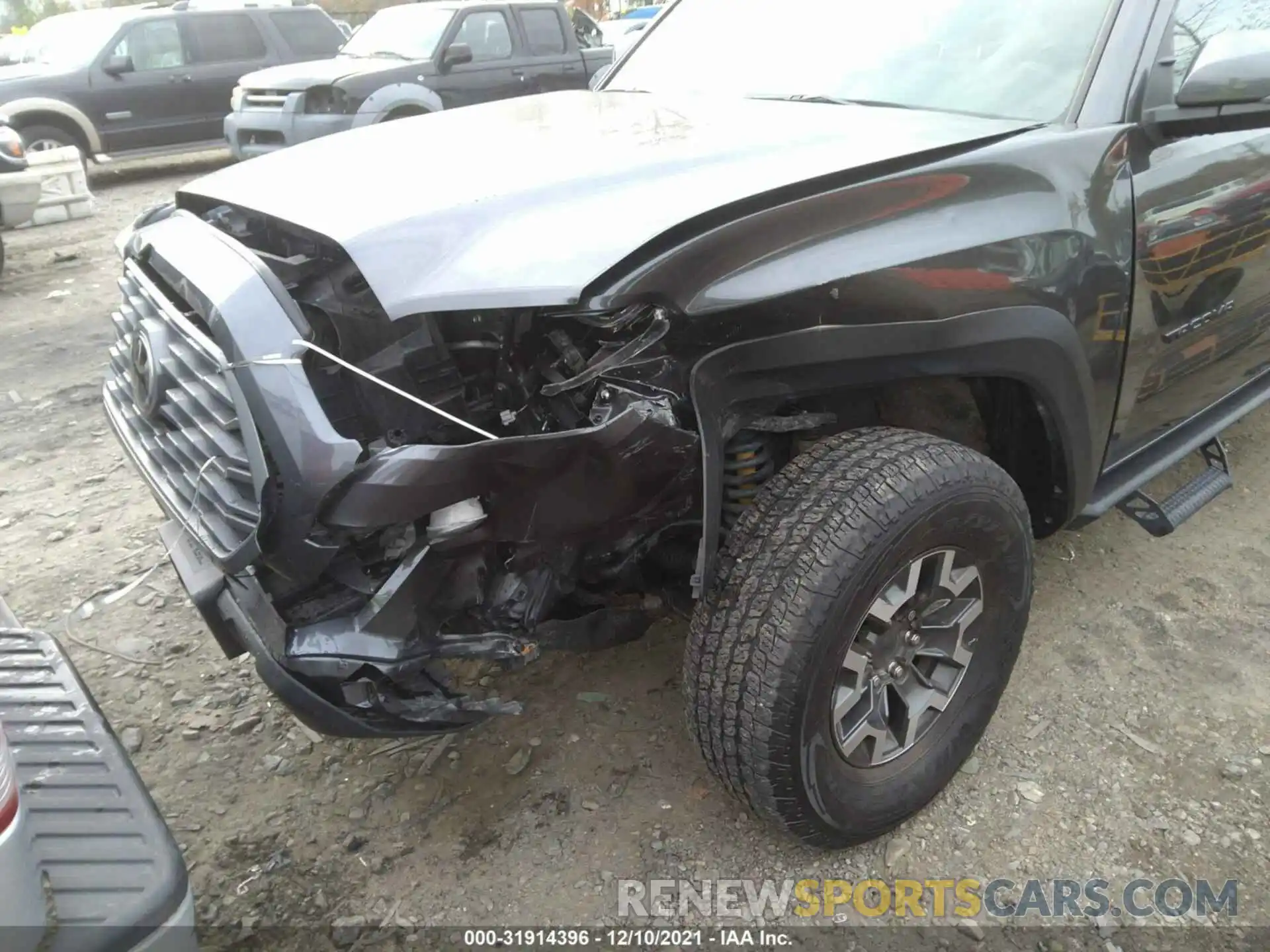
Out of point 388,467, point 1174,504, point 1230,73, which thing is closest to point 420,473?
point 388,467

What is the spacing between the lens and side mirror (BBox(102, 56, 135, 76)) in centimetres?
969

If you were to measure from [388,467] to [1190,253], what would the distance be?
2039mm

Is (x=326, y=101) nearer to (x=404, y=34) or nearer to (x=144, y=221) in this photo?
(x=404, y=34)

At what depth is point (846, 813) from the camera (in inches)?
76.4

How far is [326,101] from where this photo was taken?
315 inches

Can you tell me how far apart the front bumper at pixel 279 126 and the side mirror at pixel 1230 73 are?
22.9ft

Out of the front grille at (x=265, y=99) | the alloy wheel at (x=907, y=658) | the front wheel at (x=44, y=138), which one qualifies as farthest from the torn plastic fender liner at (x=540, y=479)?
the front wheel at (x=44, y=138)

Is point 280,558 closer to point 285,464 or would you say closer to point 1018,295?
point 285,464

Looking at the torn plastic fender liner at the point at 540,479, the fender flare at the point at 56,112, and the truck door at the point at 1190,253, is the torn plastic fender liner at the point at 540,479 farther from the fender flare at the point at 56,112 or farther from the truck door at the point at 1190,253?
the fender flare at the point at 56,112

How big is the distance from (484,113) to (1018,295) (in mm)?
1579

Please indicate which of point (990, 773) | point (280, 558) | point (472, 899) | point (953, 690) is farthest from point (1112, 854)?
point (280, 558)

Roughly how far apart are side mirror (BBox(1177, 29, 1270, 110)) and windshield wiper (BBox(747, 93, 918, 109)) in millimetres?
616

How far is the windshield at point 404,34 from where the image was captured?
8.67 meters

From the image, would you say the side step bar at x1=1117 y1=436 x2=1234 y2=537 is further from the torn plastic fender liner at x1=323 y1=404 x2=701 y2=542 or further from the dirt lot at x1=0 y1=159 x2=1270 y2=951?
the torn plastic fender liner at x1=323 y1=404 x2=701 y2=542
